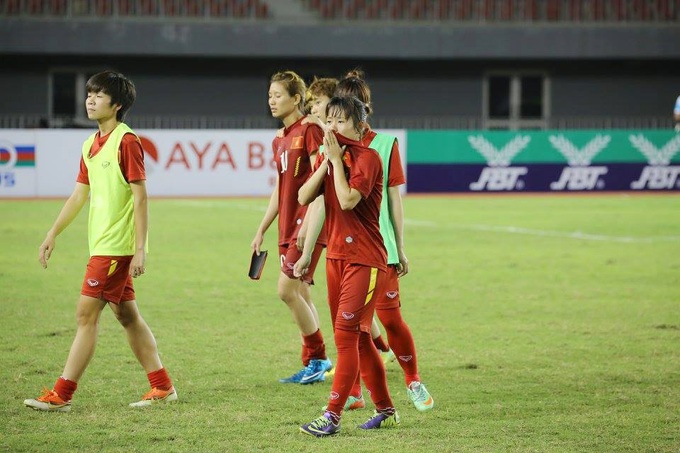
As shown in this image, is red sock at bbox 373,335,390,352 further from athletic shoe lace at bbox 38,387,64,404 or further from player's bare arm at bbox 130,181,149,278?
athletic shoe lace at bbox 38,387,64,404

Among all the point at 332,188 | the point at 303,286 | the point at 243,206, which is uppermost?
the point at 332,188

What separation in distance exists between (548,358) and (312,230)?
110 inches

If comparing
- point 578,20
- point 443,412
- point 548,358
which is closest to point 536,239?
point 548,358

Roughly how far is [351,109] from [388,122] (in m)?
29.3

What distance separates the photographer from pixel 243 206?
22422mm

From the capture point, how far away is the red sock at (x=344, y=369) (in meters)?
5.75

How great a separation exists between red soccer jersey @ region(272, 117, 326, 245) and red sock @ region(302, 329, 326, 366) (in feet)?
2.10

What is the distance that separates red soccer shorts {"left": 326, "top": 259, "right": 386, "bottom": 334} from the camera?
18.8 ft

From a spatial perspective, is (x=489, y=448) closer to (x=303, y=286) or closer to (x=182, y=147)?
(x=303, y=286)

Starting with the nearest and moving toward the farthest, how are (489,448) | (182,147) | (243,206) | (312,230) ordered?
(489,448)
(312,230)
(243,206)
(182,147)

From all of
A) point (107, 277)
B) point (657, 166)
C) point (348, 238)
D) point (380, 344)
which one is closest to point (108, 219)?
point (107, 277)

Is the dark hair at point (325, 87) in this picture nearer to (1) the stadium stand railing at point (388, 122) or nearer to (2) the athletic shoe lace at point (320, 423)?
(2) the athletic shoe lace at point (320, 423)

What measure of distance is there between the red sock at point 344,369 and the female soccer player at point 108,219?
118 cm

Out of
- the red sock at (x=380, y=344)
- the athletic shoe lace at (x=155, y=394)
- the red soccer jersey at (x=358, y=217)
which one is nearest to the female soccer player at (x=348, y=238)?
the red soccer jersey at (x=358, y=217)
